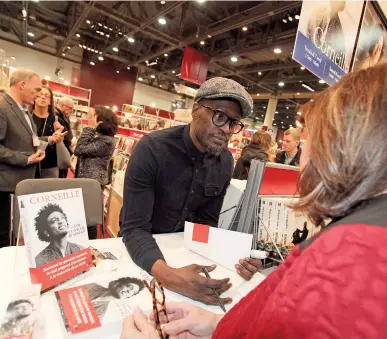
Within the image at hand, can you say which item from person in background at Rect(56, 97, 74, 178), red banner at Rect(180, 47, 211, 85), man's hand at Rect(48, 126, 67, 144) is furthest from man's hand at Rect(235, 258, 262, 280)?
red banner at Rect(180, 47, 211, 85)

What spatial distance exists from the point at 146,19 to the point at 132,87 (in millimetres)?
8546

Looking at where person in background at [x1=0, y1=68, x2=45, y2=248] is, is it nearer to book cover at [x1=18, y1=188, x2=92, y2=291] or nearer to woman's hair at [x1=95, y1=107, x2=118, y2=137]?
woman's hair at [x1=95, y1=107, x2=118, y2=137]

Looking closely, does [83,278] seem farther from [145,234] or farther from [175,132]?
[175,132]

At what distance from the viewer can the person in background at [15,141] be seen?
7.20ft

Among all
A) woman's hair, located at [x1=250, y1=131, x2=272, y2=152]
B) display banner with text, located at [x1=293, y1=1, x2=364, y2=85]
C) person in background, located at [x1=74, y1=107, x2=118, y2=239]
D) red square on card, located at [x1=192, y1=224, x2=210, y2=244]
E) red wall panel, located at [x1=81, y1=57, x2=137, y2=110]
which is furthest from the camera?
red wall panel, located at [x1=81, y1=57, x2=137, y2=110]

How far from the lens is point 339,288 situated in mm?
315

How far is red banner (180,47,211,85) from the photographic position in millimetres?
8781

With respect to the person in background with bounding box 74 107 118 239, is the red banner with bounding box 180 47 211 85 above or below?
above

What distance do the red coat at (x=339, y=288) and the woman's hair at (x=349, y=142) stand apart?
0.05 meters

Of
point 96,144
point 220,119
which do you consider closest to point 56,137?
point 96,144

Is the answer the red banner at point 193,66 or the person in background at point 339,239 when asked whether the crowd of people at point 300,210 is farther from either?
the red banner at point 193,66

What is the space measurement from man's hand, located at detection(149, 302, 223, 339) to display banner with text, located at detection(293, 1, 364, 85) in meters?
1.58

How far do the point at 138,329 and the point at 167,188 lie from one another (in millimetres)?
772

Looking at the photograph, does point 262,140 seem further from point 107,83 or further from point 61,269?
point 107,83
